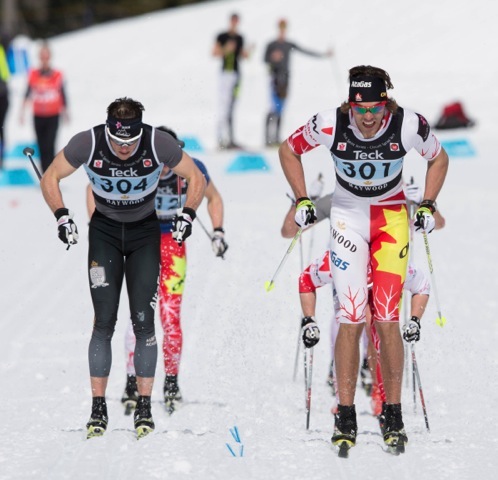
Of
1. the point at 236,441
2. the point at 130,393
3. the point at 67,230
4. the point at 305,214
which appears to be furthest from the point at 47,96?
the point at 236,441

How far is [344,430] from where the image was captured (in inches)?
249

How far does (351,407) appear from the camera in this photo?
21.0 feet

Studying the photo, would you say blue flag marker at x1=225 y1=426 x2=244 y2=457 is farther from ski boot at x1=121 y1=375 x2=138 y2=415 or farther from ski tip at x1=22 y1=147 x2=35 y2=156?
ski tip at x1=22 y1=147 x2=35 y2=156

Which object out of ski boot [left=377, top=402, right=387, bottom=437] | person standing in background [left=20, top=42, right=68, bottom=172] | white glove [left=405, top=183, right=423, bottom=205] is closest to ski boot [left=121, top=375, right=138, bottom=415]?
ski boot [left=377, top=402, right=387, bottom=437]

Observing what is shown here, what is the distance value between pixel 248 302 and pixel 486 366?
2.77 metres

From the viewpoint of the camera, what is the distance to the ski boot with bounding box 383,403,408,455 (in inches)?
248

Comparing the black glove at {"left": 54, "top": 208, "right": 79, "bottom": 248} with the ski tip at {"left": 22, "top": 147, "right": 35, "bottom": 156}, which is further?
the ski tip at {"left": 22, "top": 147, "right": 35, "bottom": 156}

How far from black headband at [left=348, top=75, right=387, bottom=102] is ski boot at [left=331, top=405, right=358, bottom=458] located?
1.71 m

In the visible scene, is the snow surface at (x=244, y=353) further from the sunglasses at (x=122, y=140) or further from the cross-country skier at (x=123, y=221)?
the sunglasses at (x=122, y=140)

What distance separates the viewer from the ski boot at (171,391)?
24.1ft

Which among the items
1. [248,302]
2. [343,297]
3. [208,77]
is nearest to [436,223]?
[343,297]

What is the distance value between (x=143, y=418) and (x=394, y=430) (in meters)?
1.44

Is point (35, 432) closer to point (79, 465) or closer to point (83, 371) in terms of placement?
point (79, 465)

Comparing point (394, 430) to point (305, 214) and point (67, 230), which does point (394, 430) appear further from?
point (67, 230)
